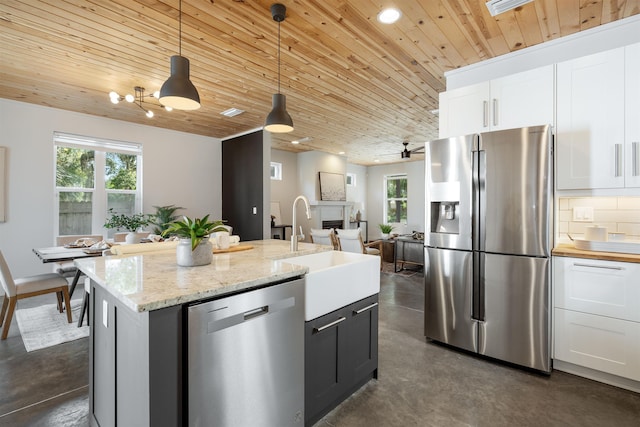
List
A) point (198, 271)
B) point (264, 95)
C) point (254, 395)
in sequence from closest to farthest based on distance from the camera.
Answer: point (254, 395) → point (198, 271) → point (264, 95)

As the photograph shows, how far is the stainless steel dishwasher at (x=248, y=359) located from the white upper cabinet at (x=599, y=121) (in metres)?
2.44

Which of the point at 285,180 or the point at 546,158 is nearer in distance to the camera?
the point at 546,158

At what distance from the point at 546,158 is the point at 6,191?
20.8 ft

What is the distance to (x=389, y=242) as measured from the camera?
6.81 m

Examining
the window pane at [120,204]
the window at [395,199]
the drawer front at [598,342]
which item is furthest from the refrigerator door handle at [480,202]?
the window at [395,199]

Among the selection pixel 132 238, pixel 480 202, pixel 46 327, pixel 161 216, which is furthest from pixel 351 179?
pixel 46 327

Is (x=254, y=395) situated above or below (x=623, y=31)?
below

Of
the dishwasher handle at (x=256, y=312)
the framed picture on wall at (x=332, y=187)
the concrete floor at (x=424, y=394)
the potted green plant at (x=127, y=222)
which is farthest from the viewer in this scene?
the framed picture on wall at (x=332, y=187)

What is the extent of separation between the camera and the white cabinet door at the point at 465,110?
2.84 metres

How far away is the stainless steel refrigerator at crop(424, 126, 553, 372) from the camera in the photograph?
2289mm

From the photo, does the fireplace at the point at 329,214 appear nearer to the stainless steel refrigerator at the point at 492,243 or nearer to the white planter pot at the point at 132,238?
the white planter pot at the point at 132,238

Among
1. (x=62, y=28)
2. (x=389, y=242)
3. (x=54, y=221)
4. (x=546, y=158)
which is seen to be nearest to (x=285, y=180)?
(x=389, y=242)

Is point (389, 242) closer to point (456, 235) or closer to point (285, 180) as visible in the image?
point (285, 180)

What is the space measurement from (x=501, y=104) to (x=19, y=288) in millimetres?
4927
